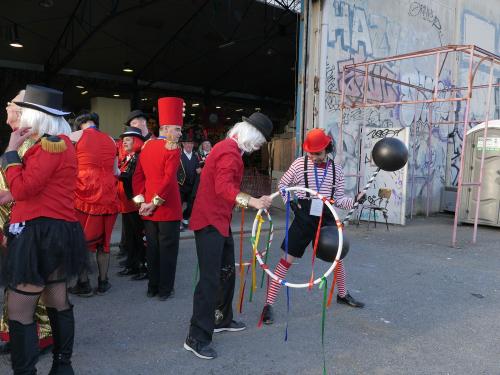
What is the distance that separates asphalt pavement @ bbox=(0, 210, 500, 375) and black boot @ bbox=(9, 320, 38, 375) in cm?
64

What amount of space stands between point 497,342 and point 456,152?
31.1ft

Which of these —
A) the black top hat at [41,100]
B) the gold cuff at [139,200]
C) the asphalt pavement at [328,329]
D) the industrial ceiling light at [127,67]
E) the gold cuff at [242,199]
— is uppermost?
the industrial ceiling light at [127,67]

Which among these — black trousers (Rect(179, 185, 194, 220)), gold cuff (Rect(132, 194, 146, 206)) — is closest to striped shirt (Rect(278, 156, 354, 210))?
gold cuff (Rect(132, 194, 146, 206))

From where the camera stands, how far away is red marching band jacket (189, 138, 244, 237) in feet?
9.98

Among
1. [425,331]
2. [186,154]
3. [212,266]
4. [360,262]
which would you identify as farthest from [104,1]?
[425,331]

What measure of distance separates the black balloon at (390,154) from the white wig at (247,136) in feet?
4.17

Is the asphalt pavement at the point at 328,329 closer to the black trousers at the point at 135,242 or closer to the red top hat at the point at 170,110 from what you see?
the black trousers at the point at 135,242

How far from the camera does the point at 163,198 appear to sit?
4277 mm

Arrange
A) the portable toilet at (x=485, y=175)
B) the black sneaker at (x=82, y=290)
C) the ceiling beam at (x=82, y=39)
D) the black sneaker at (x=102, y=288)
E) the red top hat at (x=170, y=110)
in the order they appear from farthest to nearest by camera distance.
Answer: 1. the ceiling beam at (x=82, y=39)
2. the portable toilet at (x=485, y=175)
3. the black sneaker at (x=102, y=288)
4. the black sneaker at (x=82, y=290)
5. the red top hat at (x=170, y=110)

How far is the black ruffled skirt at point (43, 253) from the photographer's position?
94.0 inches

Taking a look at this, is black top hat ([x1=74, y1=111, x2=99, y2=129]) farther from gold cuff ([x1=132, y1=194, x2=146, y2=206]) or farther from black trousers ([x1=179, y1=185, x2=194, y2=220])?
black trousers ([x1=179, y1=185, x2=194, y2=220])

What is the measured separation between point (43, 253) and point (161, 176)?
6.33 feet

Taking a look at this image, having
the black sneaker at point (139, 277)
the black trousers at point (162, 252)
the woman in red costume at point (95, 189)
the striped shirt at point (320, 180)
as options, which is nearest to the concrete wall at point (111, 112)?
the black sneaker at point (139, 277)

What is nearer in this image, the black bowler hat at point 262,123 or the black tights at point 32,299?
the black tights at point 32,299
